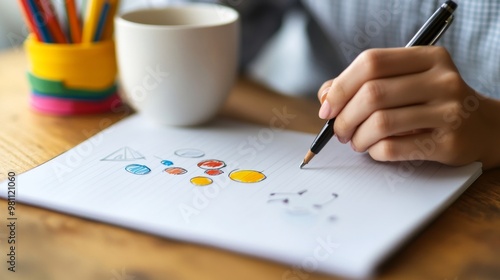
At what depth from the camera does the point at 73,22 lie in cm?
75

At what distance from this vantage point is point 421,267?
445 mm

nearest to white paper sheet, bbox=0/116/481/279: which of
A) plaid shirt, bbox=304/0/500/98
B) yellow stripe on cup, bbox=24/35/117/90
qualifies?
yellow stripe on cup, bbox=24/35/117/90

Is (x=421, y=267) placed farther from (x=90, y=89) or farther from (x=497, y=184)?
(x=90, y=89)

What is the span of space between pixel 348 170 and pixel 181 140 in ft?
0.60

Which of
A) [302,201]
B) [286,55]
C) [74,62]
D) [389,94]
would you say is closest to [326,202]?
[302,201]

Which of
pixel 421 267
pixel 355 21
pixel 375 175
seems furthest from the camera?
pixel 355 21

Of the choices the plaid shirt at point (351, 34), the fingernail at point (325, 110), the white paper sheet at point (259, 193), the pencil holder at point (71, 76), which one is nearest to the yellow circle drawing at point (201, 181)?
the white paper sheet at point (259, 193)

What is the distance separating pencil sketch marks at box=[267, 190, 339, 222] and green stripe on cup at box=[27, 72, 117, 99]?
32 centimetres

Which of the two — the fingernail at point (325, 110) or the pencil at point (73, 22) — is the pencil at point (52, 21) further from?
the fingernail at point (325, 110)

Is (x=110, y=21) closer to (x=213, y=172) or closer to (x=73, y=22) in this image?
(x=73, y=22)

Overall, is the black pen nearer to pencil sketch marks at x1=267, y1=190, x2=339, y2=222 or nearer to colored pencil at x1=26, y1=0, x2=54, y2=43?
pencil sketch marks at x1=267, y1=190, x2=339, y2=222

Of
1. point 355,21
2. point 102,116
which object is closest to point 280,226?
point 102,116

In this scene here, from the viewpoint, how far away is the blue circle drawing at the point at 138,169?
569 mm

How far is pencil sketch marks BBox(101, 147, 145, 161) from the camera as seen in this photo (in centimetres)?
60
